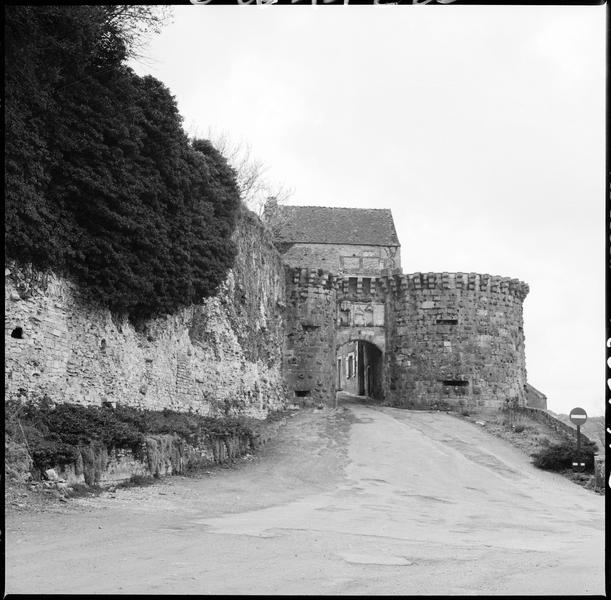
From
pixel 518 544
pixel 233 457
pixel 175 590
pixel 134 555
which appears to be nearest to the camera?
pixel 175 590

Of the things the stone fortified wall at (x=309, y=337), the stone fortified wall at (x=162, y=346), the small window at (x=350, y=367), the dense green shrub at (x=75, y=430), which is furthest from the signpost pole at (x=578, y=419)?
the small window at (x=350, y=367)

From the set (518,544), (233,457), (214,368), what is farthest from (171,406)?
(518,544)

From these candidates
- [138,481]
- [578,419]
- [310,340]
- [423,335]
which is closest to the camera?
[138,481]

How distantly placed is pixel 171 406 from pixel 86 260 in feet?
17.1

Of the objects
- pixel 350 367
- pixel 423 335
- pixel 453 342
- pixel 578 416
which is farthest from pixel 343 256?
pixel 578 416

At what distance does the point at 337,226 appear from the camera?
Answer: 47.1m

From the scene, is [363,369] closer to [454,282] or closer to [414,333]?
[414,333]

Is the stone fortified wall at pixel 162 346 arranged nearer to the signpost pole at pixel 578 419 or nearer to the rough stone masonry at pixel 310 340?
the rough stone masonry at pixel 310 340

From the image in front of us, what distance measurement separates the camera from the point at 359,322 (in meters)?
32.5

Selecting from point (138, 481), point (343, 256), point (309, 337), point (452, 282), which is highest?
point (343, 256)

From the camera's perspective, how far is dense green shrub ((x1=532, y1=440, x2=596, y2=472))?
1969 centimetres

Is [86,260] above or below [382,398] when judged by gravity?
above

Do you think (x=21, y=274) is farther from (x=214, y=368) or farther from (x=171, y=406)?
(x=214, y=368)

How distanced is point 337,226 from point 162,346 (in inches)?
1182
